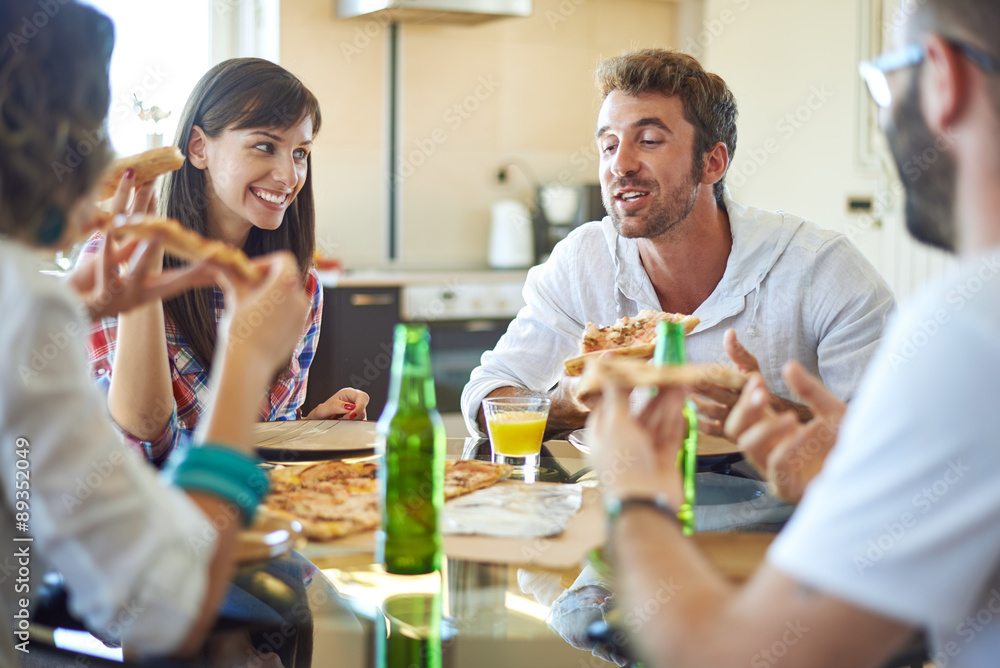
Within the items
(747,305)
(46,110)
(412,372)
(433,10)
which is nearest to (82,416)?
(46,110)

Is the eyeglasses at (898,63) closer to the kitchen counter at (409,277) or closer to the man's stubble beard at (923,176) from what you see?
the man's stubble beard at (923,176)

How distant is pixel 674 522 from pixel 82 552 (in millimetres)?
499

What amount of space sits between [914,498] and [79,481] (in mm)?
626

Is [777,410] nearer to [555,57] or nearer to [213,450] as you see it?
[213,450]

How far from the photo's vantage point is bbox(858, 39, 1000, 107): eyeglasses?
78cm

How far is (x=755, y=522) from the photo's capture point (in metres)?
1.27

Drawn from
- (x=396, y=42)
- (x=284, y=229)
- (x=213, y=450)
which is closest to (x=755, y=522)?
A: (x=213, y=450)

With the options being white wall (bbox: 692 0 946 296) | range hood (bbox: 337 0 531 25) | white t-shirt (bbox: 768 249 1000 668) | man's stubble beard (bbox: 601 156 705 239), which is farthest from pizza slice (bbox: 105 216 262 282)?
white wall (bbox: 692 0 946 296)

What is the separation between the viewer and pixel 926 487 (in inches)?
27.6

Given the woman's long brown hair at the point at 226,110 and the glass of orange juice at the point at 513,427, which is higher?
the woman's long brown hair at the point at 226,110

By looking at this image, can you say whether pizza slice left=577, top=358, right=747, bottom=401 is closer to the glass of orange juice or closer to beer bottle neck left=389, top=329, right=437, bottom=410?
beer bottle neck left=389, top=329, right=437, bottom=410

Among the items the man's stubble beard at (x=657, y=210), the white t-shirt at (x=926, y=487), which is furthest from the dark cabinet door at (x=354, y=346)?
the white t-shirt at (x=926, y=487)

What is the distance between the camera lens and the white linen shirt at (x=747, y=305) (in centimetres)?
204

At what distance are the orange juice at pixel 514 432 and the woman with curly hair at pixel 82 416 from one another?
0.67 metres
